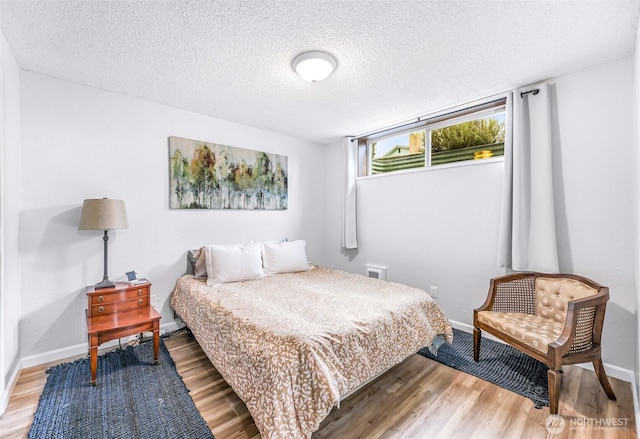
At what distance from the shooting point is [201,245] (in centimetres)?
322

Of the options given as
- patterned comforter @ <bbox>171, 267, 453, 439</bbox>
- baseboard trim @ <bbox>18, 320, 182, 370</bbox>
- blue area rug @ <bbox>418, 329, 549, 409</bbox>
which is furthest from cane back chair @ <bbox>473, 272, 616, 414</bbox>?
baseboard trim @ <bbox>18, 320, 182, 370</bbox>

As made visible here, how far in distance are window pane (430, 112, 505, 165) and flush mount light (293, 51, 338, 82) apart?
1.73 meters

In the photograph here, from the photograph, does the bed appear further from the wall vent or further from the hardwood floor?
the wall vent

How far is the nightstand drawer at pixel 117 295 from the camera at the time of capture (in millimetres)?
2234

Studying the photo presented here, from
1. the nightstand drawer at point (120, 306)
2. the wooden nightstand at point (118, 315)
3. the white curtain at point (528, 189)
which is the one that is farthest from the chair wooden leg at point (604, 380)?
the nightstand drawer at point (120, 306)

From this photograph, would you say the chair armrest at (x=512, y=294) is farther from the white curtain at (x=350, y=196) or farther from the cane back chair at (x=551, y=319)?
the white curtain at (x=350, y=196)

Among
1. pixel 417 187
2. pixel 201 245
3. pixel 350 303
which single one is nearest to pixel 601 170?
pixel 417 187

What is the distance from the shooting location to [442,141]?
3.27 metres

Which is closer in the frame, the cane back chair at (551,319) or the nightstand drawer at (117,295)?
the cane back chair at (551,319)

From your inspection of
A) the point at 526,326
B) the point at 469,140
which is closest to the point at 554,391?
the point at 526,326

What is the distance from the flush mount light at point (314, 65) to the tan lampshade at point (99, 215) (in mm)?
1884

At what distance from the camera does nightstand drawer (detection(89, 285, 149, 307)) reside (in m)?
2.23

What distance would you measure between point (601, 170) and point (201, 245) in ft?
12.4

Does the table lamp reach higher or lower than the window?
lower
